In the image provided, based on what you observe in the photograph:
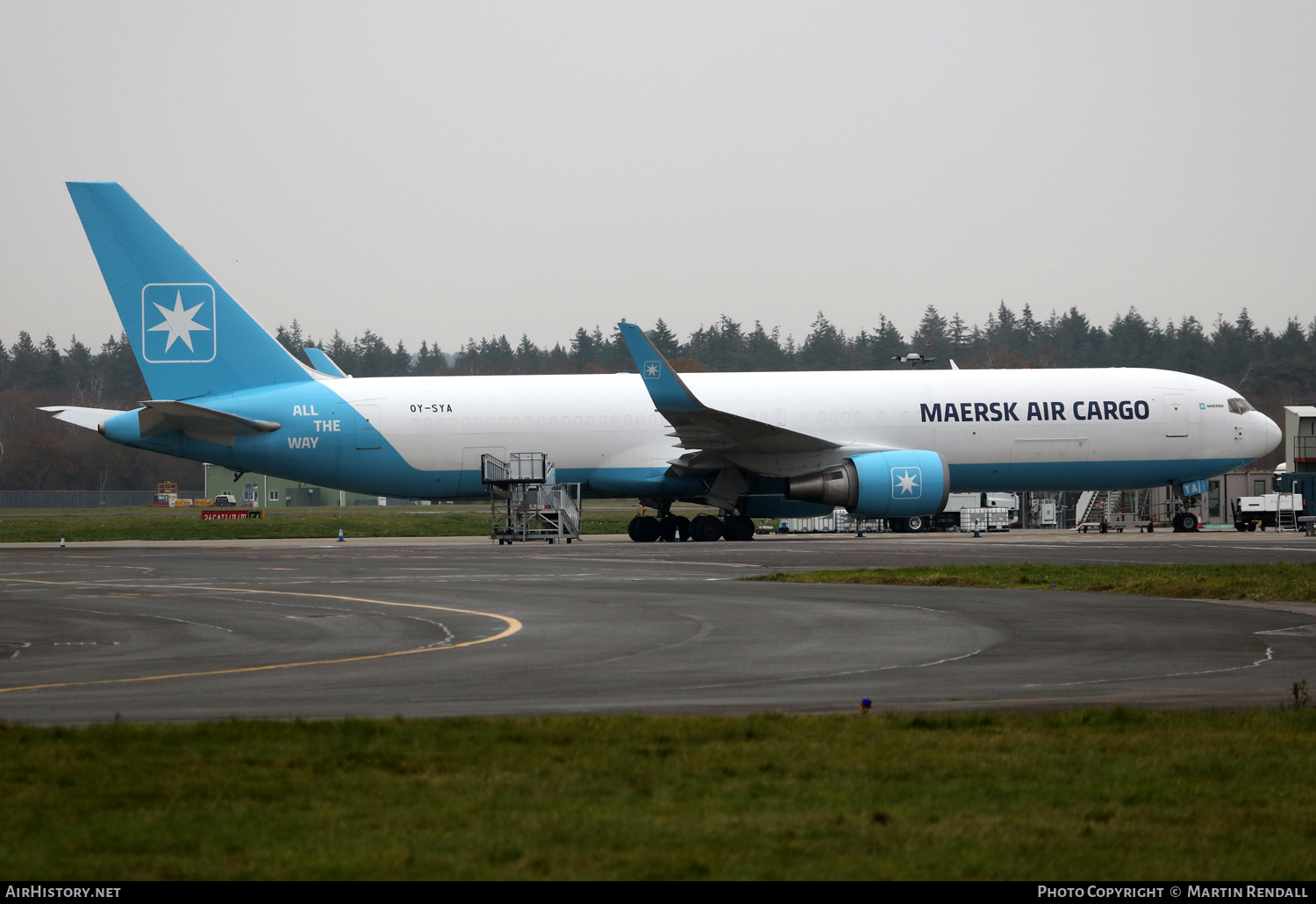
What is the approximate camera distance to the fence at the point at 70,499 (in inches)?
4446

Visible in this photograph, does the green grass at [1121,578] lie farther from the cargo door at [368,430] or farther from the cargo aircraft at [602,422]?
the cargo door at [368,430]

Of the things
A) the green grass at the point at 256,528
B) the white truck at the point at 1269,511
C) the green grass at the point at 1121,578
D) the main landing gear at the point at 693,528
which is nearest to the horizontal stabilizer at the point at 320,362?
the green grass at the point at 256,528

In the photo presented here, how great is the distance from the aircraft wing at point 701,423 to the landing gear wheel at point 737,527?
2.99 metres

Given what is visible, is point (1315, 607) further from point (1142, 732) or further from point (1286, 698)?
point (1142, 732)

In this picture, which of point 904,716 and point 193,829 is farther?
point 904,716

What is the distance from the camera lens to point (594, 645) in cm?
1514

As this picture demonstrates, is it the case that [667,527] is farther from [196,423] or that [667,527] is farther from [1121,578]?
[1121,578]

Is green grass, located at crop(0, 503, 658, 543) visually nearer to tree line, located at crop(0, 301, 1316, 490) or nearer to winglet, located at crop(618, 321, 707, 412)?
winglet, located at crop(618, 321, 707, 412)

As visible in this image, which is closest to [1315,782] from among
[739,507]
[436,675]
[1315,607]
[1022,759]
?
[1022,759]

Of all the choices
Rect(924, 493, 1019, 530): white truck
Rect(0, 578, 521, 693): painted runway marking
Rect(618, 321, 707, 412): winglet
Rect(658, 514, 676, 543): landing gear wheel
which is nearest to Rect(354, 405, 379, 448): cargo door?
Rect(618, 321, 707, 412): winglet

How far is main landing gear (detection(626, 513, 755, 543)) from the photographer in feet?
134

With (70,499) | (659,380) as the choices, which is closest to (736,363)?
(70,499)

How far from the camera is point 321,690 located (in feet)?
38.3

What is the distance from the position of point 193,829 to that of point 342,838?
2.54ft
